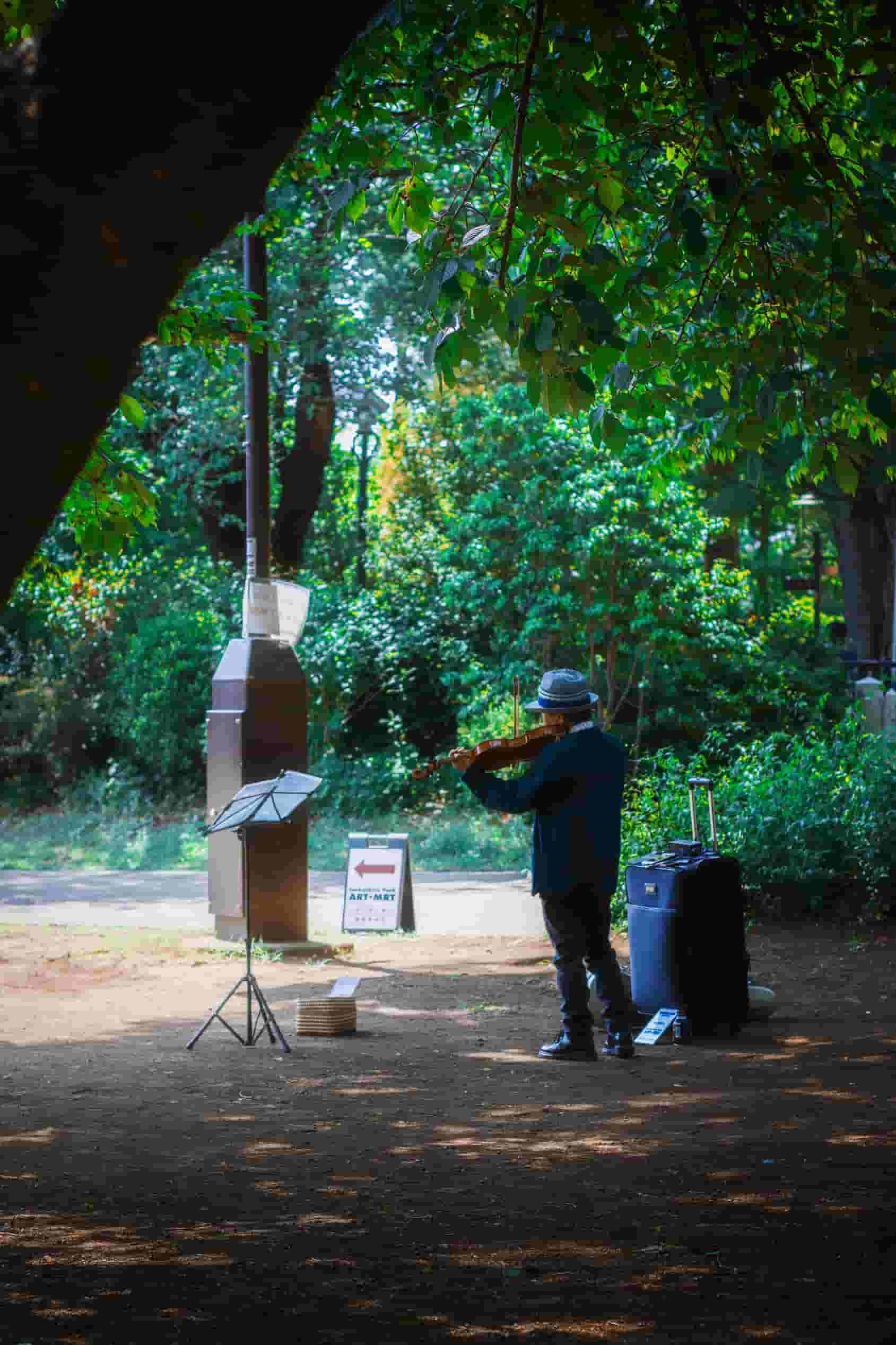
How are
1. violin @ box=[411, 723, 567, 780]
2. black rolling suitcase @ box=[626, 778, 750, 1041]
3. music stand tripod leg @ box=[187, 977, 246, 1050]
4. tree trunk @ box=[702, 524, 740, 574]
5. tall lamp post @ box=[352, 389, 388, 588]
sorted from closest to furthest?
violin @ box=[411, 723, 567, 780]
music stand tripod leg @ box=[187, 977, 246, 1050]
black rolling suitcase @ box=[626, 778, 750, 1041]
tall lamp post @ box=[352, 389, 388, 588]
tree trunk @ box=[702, 524, 740, 574]

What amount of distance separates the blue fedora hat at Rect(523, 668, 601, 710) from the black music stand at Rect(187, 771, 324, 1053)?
1.37m

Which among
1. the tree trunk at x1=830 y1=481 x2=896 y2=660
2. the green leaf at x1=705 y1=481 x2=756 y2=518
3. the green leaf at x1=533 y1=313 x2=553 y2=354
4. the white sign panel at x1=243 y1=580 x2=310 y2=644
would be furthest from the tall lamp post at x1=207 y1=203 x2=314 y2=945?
the tree trunk at x1=830 y1=481 x2=896 y2=660

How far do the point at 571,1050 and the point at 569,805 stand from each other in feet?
4.17

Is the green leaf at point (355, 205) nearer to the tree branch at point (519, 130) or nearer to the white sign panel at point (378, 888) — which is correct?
the tree branch at point (519, 130)

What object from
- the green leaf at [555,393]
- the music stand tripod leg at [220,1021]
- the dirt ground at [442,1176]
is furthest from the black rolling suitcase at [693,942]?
the green leaf at [555,393]

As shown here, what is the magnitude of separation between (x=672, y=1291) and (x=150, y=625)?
18.3 meters

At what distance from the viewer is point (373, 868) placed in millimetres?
12961

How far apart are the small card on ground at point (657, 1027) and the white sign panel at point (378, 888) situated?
14.2 feet

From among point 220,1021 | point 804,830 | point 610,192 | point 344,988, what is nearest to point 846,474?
point 610,192

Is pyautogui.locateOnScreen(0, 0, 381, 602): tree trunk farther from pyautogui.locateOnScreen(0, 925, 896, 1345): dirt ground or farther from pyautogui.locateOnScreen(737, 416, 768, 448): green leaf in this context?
pyautogui.locateOnScreen(737, 416, 768, 448): green leaf

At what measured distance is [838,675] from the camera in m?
20.2

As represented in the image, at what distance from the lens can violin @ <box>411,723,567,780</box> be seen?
26.2ft

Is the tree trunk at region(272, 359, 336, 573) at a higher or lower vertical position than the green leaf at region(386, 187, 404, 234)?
higher

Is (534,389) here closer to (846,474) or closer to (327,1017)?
(846,474)
